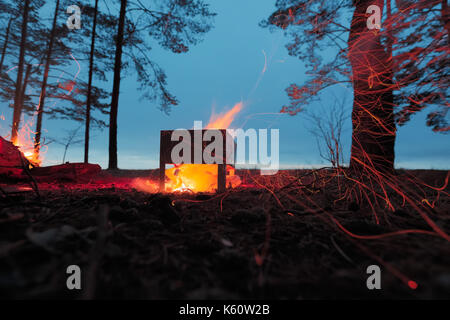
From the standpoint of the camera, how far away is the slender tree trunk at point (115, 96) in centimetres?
812

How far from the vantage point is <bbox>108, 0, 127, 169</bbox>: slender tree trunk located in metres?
8.12

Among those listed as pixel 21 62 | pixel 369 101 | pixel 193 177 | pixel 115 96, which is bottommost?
pixel 193 177

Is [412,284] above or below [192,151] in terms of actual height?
below

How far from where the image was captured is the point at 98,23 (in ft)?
31.2

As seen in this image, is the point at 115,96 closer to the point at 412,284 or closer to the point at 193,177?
the point at 193,177

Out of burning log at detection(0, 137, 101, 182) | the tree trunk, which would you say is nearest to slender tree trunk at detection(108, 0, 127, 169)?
burning log at detection(0, 137, 101, 182)

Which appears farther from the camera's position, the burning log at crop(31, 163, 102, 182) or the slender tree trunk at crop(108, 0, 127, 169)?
the slender tree trunk at crop(108, 0, 127, 169)

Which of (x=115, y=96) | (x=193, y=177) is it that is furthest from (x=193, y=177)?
(x=115, y=96)

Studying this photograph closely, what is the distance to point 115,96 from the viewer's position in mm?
8375

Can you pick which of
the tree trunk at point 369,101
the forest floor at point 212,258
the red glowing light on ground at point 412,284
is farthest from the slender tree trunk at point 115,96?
the red glowing light on ground at point 412,284

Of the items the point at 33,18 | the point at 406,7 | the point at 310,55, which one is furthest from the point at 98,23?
the point at 406,7

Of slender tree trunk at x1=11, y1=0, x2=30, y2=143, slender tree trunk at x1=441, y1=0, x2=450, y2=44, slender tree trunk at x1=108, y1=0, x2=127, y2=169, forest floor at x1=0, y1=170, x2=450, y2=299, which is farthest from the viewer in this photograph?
slender tree trunk at x1=11, y1=0, x2=30, y2=143

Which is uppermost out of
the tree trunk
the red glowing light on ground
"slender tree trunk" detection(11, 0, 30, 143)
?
"slender tree trunk" detection(11, 0, 30, 143)

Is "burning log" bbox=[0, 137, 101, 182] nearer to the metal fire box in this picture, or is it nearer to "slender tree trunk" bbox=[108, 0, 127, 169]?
the metal fire box
